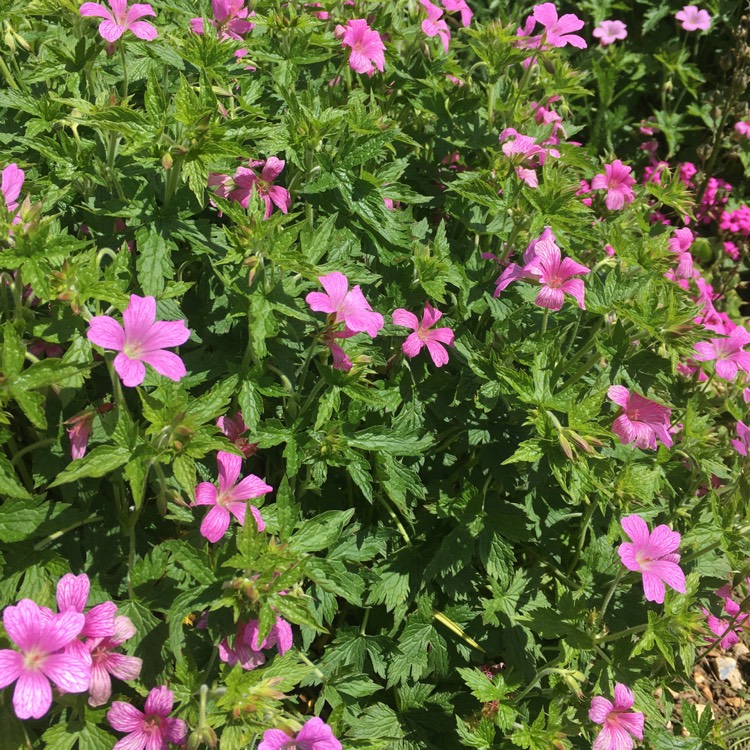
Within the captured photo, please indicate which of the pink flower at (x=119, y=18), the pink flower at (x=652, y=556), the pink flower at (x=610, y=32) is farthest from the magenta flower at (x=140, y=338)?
the pink flower at (x=610, y=32)

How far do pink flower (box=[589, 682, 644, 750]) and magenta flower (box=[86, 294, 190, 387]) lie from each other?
1.40 meters

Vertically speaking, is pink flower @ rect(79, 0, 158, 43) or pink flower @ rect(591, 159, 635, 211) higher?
pink flower @ rect(79, 0, 158, 43)

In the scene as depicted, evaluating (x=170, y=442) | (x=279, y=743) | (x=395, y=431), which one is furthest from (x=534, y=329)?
(x=279, y=743)

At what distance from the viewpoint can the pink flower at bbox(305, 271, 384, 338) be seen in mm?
1900

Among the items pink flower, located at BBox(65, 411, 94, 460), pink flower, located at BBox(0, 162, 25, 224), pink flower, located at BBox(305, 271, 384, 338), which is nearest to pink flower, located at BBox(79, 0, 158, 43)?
pink flower, located at BBox(0, 162, 25, 224)

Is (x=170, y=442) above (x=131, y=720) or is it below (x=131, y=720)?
above

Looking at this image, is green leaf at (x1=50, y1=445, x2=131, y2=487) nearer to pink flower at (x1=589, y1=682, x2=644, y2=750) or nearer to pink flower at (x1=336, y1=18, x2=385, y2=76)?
pink flower at (x1=589, y1=682, x2=644, y2=750)

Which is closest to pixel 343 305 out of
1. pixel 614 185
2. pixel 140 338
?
pixel 140 338

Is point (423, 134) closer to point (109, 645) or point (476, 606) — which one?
point (476, 606)

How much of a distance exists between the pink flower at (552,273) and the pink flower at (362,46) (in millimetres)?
811

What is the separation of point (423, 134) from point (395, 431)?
4.34ft

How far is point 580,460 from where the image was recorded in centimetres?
204

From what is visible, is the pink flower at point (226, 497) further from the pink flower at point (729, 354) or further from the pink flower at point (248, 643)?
the pink flower at point (729, 354)

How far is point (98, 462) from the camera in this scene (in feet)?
5.19
